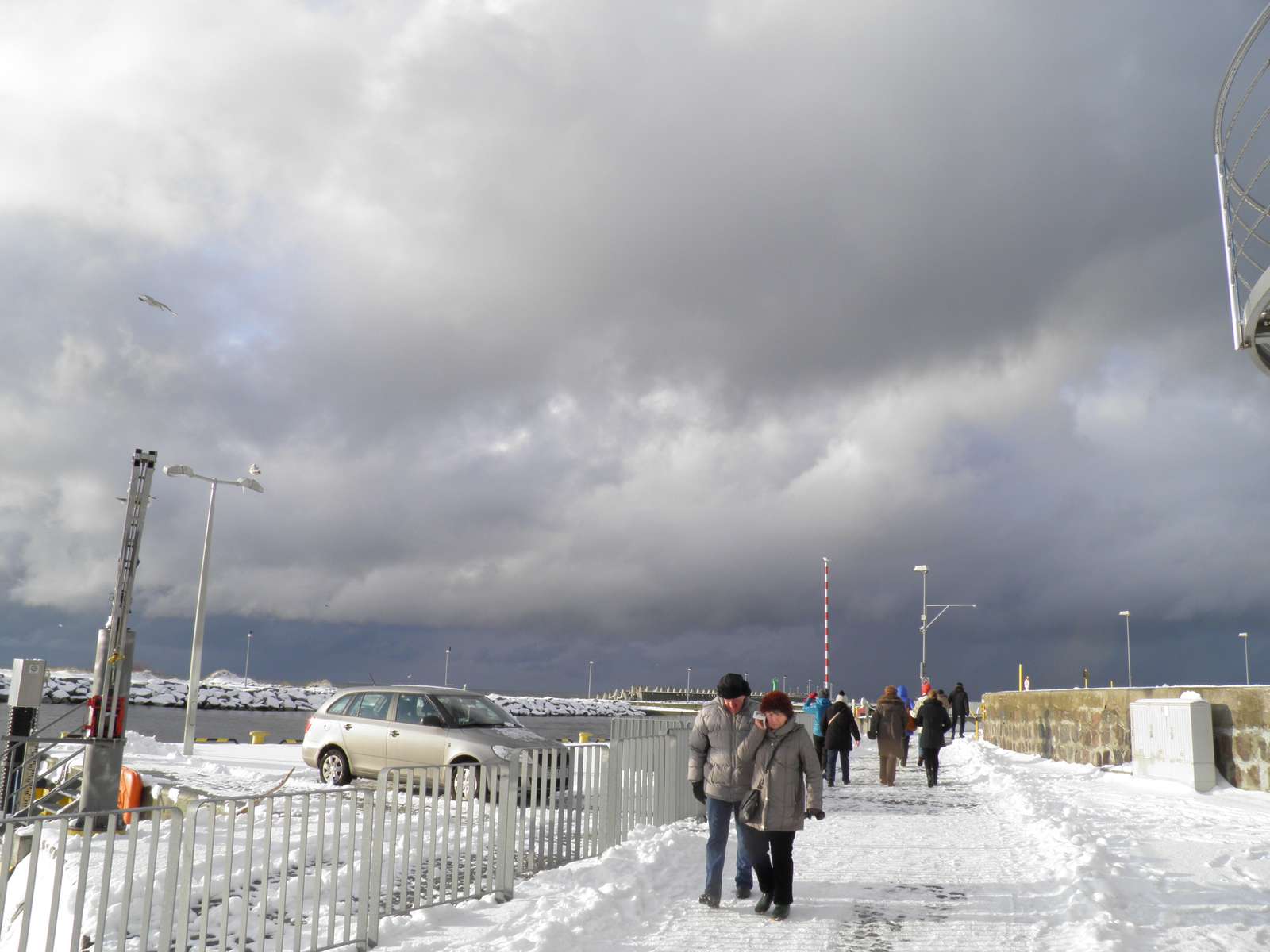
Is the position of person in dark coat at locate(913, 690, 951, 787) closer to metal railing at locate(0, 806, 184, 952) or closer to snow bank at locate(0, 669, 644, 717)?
metal railing at locate(0, 806, 184, 952)

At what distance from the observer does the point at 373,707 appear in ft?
47.4

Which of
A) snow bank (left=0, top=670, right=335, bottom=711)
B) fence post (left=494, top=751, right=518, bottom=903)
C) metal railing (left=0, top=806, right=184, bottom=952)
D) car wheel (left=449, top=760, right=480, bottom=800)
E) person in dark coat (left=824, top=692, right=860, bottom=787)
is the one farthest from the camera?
snow bank (left=0, top=670, right=335, bottom=711)

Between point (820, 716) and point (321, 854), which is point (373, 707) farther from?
point (321, 854)

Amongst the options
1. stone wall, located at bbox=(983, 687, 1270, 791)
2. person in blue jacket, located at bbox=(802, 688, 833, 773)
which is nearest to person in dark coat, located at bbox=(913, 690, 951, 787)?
person in blue jacket, located at bbox=(802, 688, 833, 773)

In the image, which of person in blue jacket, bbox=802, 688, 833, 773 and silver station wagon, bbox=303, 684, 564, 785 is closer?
silver station wagon, bbox=303, 684, 564, 785

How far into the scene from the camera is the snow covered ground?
6645mm

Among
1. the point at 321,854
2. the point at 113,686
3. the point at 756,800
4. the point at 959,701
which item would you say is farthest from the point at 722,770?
the point at 959,701

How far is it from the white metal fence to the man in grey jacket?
153cm

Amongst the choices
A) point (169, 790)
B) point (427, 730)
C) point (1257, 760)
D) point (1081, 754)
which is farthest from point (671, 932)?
point (1081, 754)

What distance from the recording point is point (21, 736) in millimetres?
14961

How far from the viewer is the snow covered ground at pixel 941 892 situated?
664 cm

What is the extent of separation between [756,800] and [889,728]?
10.7 meters

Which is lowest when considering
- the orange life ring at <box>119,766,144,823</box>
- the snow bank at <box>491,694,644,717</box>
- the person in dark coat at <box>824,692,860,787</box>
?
the snow bank at <box>491,694,644,717</box>

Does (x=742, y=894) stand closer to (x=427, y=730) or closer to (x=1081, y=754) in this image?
(x=427, y=730)
